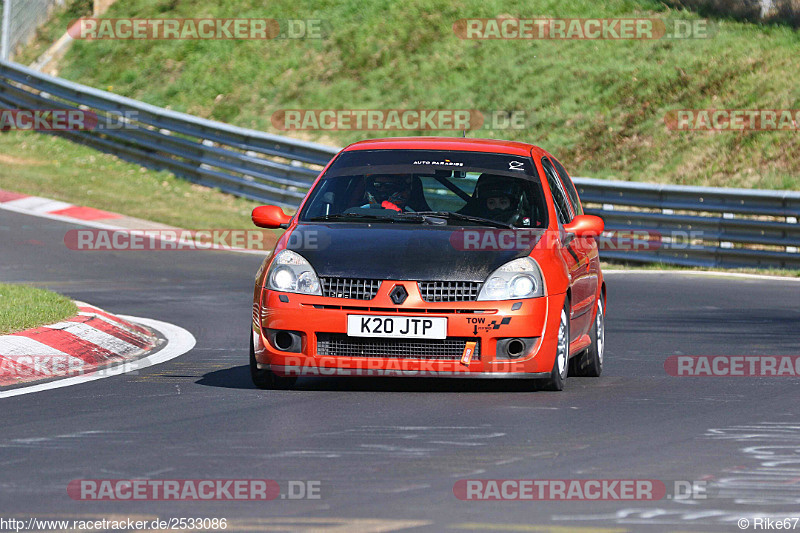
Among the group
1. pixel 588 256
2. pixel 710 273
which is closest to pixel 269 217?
pixel 588 256

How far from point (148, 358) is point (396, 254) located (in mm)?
2732

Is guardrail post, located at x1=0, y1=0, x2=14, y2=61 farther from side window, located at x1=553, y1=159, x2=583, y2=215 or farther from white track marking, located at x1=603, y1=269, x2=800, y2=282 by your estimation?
side window, located at x1=553, y1=159, x2=583, y2=215

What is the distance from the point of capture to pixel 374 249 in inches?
343

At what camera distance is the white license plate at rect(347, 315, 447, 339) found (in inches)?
334

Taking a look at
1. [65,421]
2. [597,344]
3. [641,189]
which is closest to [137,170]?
[641,189]

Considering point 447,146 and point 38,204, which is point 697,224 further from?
point 447,146

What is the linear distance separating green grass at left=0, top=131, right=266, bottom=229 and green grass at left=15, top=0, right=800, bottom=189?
333cm

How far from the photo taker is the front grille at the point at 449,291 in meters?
8.52

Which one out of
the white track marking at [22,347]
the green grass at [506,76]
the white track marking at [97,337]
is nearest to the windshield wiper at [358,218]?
the white track marking at [22,347]

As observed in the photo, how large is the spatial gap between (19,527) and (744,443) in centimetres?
346

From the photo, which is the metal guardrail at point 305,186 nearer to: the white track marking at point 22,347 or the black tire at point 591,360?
the black tire at point 591,360

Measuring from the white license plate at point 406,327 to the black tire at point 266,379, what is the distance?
0.81m

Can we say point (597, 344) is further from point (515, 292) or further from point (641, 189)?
point (641, 189)

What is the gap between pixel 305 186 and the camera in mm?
23500
